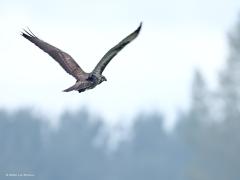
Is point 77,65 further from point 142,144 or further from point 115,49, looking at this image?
point 142,144

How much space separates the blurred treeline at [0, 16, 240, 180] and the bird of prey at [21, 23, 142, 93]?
125 ft

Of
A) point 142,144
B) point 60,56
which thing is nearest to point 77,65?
point 60,56

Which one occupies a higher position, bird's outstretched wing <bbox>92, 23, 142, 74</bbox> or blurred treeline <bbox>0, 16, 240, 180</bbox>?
blurred treeline <bbox>0, 16, 240, 180</bbox>

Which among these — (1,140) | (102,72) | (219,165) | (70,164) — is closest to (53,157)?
(70,164)

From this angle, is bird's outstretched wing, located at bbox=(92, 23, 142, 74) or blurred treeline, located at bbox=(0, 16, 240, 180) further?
blurred treeline, located at bbox=(0, 16, 240, 180)

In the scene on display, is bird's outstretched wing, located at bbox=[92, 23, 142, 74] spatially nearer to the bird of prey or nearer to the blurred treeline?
the bird of prey

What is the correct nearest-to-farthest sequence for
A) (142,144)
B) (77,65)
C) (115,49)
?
(115,49) → (77,65) → (142,144)

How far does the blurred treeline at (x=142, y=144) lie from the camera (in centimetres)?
7756

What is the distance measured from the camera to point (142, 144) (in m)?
110

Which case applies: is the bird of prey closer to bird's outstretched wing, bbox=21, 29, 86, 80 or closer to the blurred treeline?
bird's outstretched wing, bbox=21, 29, 86, 80

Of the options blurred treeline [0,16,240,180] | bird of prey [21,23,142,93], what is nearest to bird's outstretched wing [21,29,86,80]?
bird of prey [21,23,142,93]

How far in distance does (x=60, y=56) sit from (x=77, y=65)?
0.41 m

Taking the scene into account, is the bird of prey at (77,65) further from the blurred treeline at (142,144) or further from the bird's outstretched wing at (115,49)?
the blurred treeline at (142,144)

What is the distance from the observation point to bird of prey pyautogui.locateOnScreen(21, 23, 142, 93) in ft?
84.3
